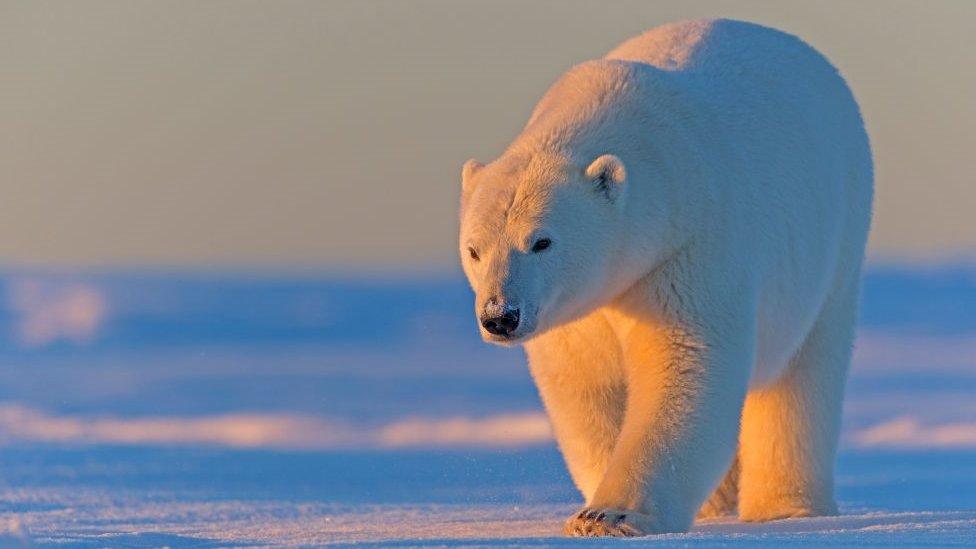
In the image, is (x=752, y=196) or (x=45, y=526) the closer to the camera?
(x=752, y=196)

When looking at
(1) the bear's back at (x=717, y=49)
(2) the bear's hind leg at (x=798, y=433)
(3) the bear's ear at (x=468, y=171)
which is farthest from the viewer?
(2) the bear's hind leg at (x=798, y=433)

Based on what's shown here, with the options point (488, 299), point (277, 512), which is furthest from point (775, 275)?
point (277, 512)

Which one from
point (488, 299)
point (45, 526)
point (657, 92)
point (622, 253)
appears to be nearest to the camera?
point (488, 299)

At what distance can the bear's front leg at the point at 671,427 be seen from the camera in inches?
295

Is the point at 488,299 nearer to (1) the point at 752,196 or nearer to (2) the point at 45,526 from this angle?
(1) the point at 752,196

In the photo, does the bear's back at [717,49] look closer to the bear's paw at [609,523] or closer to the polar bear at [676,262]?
the polar bear at [676,262]

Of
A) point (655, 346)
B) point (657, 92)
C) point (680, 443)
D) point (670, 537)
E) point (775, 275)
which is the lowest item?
point (670, 537)

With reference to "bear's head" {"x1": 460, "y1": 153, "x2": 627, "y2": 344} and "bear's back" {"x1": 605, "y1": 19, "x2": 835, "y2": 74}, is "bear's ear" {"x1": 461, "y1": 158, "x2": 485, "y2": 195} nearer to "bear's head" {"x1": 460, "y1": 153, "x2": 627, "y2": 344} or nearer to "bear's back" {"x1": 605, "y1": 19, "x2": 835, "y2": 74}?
"bear's head" {"x1": 460, "y1": 153, "x2": 627, "y2": 344}

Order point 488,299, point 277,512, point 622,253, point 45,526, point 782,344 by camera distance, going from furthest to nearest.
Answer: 1. point 277,512
2. point 45,526
3. point 782,344
4. point 622,253
5. point 488,299

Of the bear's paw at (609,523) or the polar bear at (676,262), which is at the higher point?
the polar bear at (676,262)

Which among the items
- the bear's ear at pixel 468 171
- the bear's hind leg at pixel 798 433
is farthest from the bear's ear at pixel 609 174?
the bear's hind leg at pixel 798 433

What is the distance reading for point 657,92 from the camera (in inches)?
324

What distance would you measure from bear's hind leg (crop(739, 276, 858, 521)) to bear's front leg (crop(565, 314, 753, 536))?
1.48 m

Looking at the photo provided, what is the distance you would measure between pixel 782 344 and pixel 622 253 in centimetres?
154
